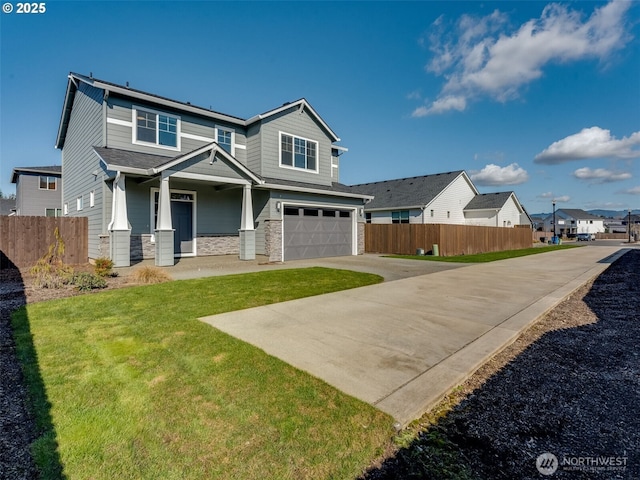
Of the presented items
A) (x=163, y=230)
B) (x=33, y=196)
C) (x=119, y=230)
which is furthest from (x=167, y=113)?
(x=33, y=196)

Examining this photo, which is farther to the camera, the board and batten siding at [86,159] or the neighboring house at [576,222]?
the neighboring house at [576,222]

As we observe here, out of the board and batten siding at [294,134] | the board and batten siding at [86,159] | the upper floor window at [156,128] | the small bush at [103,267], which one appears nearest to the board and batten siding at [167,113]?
the upper floor window at [156,128]

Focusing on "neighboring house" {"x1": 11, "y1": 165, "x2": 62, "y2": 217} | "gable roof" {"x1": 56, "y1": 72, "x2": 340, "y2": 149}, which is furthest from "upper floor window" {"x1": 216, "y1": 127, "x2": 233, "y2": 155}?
"neighboring house" {"x1": 11, "y1": 165, "x2": 62, "y2": 217}

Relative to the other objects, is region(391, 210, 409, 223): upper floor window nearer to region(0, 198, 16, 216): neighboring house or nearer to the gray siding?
the gray siding

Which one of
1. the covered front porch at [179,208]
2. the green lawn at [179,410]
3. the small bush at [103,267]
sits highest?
the covered front porch at [179,208]

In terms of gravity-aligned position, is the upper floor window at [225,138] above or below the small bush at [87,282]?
above

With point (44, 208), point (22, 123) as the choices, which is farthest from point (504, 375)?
point (44, 208)

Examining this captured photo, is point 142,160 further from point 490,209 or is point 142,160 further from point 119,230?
point 490,209

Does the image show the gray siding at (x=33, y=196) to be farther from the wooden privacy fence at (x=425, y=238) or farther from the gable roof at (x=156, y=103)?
the wooden privacy fence at (x=425, y=238)

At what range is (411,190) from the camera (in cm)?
2803

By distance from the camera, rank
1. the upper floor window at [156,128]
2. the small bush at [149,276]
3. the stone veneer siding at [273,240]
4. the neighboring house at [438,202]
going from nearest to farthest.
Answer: the small bush at [149,276] → the upper floor window at [156,128] → the stone veneer siding at [273,240] → the neighboring house at [438,202]

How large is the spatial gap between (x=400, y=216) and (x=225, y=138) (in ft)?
53.3

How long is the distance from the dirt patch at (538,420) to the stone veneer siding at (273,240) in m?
11.0

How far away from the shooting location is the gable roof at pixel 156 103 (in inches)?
485
